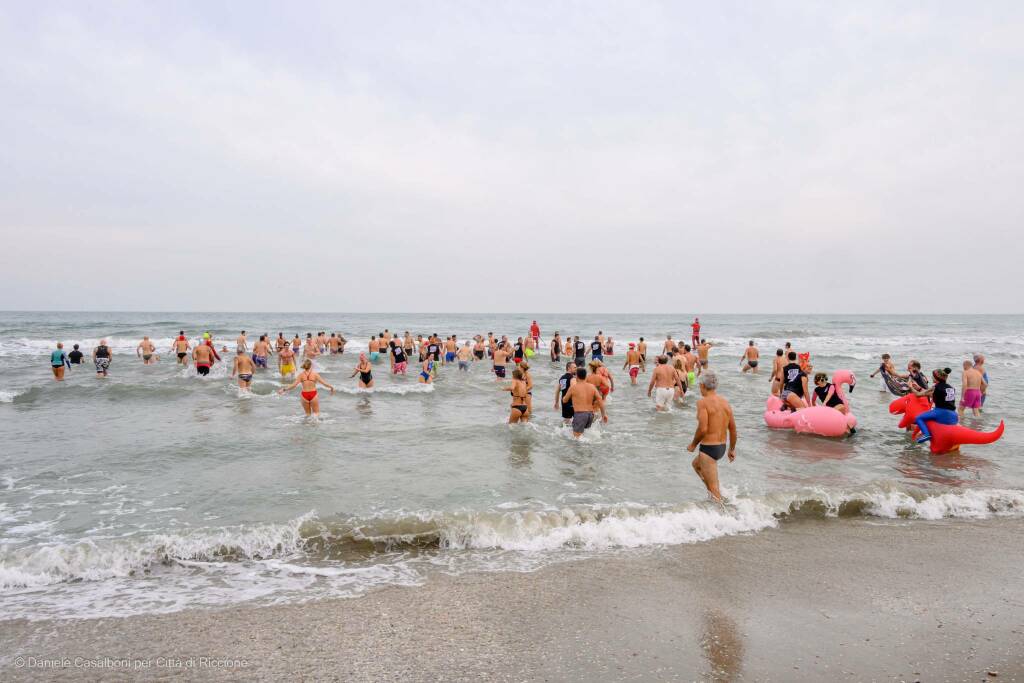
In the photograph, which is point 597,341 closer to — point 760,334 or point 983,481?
point 983,481

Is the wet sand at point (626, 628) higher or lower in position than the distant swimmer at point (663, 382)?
lower

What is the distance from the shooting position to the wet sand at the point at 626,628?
141 inches

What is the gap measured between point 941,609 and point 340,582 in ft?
16.8

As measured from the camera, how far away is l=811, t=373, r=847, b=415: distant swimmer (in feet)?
35.9

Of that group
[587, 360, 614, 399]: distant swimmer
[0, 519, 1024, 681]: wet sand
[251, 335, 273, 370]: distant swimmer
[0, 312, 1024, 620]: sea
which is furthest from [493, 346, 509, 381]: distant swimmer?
[0, 519, 1024, 681]: wet sand

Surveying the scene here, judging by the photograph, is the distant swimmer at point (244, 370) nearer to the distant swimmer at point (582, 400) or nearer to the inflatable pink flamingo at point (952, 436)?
the distant swimmer at point (582, 400)

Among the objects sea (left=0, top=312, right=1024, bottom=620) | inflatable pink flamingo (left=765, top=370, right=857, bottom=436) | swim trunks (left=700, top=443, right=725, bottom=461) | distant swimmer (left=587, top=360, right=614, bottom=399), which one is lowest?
sea (left=0, top=312, right=1024, bottom=620)

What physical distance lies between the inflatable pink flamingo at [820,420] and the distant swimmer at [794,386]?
1.24 ft

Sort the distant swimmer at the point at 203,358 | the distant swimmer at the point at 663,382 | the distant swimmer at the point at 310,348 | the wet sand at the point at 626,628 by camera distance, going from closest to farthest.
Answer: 1. the wet sand at the point at 626,628
2. the distant swimmer at the point at 663,382
3. the distant swimmer at the point at 203,358
4. the distant swimmer at the point at 310,348

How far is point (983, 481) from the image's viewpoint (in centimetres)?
774

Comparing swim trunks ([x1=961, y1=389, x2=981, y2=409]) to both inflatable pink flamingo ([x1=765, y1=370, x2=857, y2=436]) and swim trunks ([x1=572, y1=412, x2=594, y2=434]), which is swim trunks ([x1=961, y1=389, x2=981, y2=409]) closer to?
inflatable pink flamingo ([x1=765, y1=370, x2=857, y2=436])

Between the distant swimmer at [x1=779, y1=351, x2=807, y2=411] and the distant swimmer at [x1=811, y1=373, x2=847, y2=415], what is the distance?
404mm

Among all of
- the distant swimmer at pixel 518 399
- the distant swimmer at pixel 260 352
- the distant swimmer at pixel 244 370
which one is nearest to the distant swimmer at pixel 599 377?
the distant swimmer at pixel 518 399

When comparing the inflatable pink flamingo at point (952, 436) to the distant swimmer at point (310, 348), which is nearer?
the inflatable pink flamingo at point (952, 436)
